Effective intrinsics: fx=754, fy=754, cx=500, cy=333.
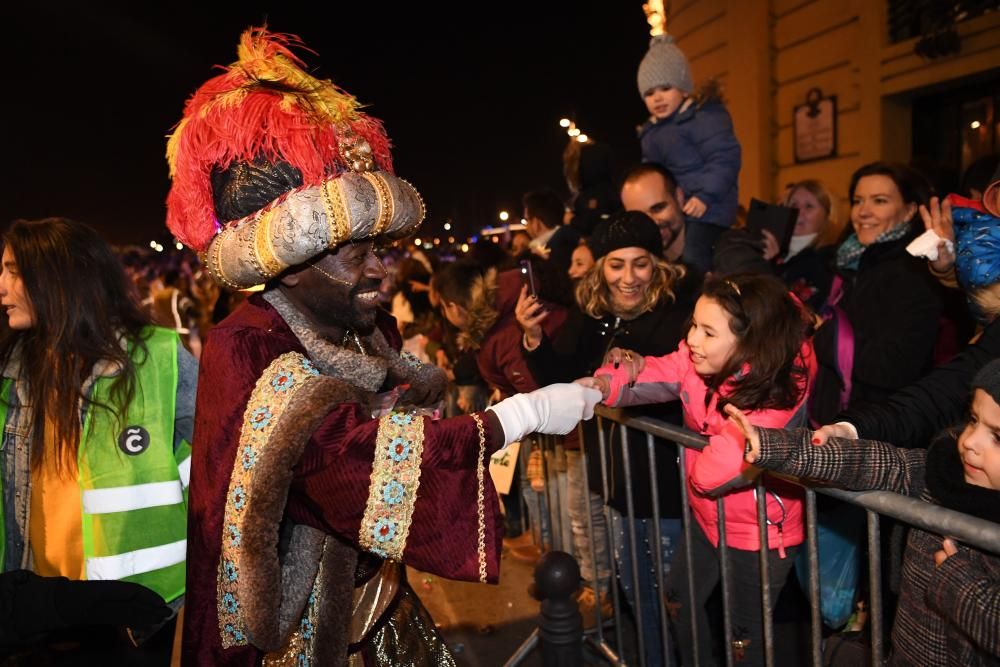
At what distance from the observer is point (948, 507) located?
192 cm

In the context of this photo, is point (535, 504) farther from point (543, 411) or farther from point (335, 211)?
point (335, 211)

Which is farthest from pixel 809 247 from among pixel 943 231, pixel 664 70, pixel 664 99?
pixel 943 231

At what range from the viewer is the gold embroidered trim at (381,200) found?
2154 millimetres

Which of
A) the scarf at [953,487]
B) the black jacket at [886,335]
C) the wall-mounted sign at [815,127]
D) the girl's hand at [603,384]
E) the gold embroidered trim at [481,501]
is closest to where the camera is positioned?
the scarf at [953,487]

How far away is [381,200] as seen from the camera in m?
2.15

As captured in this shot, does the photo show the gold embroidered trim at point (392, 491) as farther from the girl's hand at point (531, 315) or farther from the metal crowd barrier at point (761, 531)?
the girl's hand at point (531, 315)

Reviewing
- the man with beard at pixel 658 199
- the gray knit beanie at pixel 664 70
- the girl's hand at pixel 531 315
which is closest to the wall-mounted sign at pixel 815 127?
the gray knit beanie at pixel 664 70

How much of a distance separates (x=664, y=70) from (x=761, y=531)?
340 cm

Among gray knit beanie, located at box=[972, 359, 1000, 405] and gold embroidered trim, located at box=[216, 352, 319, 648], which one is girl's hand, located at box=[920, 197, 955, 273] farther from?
gold embroidered trim, located at box=[216, 352, 319, 648]

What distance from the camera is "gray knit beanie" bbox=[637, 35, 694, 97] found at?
4.93 m

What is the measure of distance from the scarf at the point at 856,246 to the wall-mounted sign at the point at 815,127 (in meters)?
6.64

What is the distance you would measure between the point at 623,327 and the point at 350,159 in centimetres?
183

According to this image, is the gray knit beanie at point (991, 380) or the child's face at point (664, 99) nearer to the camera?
the gray knit beanie at point (991, 380)

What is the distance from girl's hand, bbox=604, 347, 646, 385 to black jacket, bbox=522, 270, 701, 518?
0.82 feet
